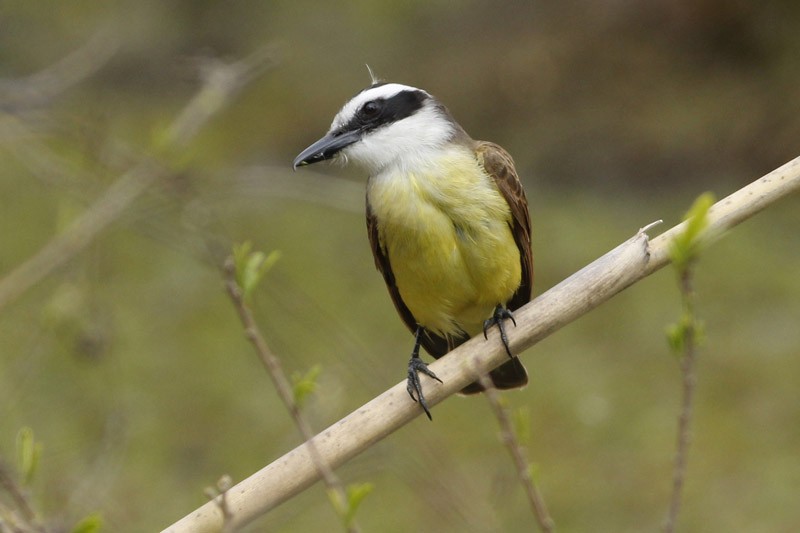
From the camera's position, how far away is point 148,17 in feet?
25.0

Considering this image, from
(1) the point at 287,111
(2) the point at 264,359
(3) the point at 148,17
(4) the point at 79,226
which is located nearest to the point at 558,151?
(1) the point at 287,111

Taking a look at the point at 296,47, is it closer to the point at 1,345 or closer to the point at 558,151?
the point at 558,151

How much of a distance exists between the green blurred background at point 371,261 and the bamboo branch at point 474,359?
76 cm

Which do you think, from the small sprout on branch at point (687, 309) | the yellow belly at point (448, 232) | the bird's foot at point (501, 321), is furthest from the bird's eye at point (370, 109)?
the small sprout on branch at point (687, 309)

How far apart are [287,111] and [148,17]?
50.4 inches

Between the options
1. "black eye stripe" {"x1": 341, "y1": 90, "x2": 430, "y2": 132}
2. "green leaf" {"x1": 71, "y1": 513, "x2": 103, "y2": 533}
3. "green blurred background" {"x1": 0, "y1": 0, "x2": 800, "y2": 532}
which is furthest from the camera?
"green blurred background" {"x1": 0, "y1": 0, "x2": 800, "y2": 532}

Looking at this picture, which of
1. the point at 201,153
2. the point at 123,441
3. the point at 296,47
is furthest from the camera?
the point at 296,47

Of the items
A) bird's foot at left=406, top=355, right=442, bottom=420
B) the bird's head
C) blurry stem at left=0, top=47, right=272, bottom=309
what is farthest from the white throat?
bird's foot at left=406, top=355, right=442, bottom=420

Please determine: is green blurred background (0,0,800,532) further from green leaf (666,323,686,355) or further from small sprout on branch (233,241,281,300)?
green leaf (666,323,686,355)

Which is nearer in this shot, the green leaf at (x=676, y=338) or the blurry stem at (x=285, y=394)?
the blurry stem at (x=285, y=394)

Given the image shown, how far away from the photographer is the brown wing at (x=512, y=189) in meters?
2.67

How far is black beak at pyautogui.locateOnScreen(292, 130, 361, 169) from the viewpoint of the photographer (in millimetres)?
2611

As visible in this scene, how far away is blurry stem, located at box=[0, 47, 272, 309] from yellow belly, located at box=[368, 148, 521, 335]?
502 millimetres

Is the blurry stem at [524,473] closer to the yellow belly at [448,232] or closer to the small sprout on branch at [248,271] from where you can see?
the small sprout on branch at [248,271]
